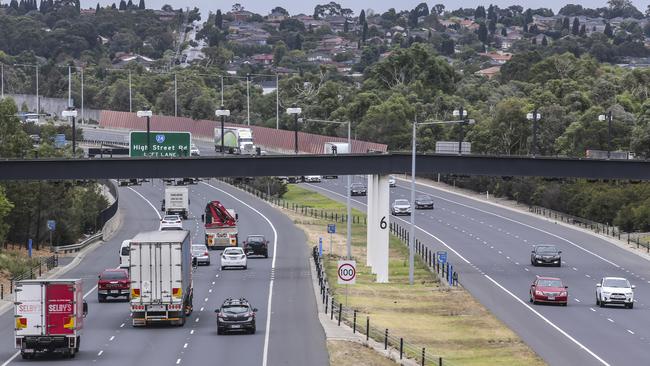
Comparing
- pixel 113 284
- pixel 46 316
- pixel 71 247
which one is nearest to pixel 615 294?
pixel 113 284

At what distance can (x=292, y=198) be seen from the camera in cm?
15625

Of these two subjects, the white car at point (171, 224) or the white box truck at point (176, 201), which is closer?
the white car at point (171, 224)

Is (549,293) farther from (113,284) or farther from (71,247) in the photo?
(71,247)

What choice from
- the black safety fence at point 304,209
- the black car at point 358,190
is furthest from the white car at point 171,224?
the black car at point 358,190

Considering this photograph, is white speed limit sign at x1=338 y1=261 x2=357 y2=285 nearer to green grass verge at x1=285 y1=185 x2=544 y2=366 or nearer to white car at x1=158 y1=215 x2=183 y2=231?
green grass verge at x1=285 y1=185 x2=544 y2=366

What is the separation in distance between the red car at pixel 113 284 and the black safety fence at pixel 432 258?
1759 cm

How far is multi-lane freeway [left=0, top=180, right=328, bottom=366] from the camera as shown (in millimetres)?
47591

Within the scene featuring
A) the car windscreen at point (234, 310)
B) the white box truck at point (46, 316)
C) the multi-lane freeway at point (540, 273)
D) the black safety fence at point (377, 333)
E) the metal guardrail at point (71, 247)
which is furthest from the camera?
the metal guardrail at point (71, 247)

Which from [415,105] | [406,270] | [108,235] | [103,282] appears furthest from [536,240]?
[415,105]

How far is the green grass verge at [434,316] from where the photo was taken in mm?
50812

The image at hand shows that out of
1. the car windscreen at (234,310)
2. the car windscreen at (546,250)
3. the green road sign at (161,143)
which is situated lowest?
the car windscreen at (546,250)

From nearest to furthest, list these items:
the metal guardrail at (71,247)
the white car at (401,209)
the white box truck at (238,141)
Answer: the metal guardrail at (71,247) → the white car at (401,209) → the white box truck at (238,141)

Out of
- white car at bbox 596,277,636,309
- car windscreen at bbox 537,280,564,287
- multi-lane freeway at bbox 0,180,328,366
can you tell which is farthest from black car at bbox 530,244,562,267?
white car at bbox 596,277,636,309

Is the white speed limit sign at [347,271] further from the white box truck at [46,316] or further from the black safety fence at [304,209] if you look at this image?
the black safety fence at [304,209]
